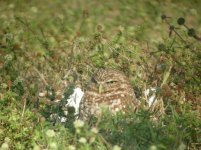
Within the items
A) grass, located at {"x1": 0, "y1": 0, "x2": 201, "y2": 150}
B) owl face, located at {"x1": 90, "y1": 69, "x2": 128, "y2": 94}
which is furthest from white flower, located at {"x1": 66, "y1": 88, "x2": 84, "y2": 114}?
owl face, located at {"x1": 90, "y1": 69, "x2": 128, "y2": 94}

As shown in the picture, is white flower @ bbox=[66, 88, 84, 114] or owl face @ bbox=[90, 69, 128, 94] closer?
owl face @ bbox=[90, 69, 128, 94]

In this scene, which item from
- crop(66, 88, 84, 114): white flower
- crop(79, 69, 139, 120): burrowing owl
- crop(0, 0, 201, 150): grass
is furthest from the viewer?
crop(66, 88, 84, 114): white flower

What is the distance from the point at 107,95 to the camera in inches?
210

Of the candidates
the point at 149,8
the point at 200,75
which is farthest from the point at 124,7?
the point at 200,75

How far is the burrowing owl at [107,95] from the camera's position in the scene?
527 centimetres

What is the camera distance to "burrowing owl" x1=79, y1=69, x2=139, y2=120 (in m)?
5.27

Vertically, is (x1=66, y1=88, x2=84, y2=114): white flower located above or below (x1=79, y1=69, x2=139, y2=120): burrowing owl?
below

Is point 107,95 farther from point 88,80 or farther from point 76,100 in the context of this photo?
point 88,80

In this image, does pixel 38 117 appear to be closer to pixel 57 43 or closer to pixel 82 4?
pixel 57 43

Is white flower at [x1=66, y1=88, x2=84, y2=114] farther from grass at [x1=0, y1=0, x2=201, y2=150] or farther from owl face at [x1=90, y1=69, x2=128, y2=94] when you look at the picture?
owl face at [x1=90, y1=69, x2=128, y2=94]

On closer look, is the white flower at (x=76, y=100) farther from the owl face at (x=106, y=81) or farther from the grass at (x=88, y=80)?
A: the owl face at (x=106, y=81)

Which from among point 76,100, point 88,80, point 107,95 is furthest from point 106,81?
point 88,80

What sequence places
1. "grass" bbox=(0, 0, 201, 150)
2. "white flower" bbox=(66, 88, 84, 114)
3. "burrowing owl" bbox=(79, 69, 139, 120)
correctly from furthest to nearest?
"white flower" bbox=(66, 88, 84, 114)
"burrowing owl" bbox=(79, 69, 139, 120)
"grass" bbox=(0, 0, 201, 150)

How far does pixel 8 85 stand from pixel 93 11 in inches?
304
